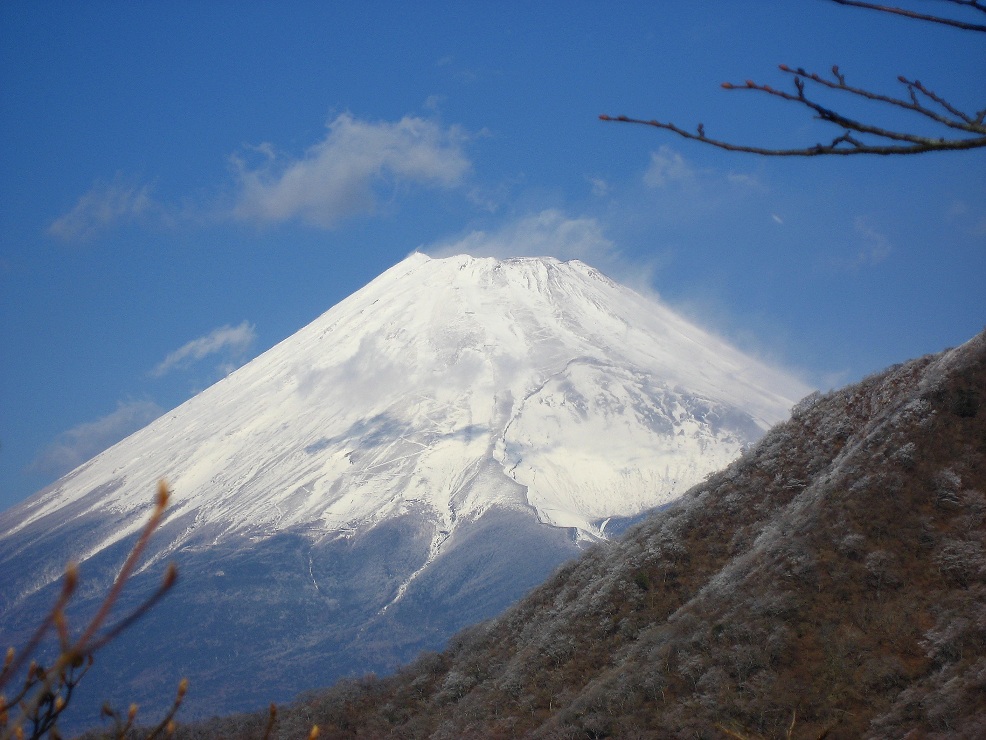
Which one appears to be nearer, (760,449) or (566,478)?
(760,449)

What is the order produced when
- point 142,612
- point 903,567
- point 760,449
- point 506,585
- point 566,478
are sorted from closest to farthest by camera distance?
point 142,612
point 903,567
point 760,449
point 506,585
point 566,478

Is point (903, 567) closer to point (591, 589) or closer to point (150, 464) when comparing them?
point (591, 589)

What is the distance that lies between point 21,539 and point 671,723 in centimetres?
21331

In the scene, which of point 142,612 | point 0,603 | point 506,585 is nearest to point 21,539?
Answer: point 0,603

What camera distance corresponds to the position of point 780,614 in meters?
18.8

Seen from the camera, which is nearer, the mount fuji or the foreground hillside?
the foreground hillside

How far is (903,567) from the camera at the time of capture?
60.7ft

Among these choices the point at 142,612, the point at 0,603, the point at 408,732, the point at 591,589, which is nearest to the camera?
the point at 142,612

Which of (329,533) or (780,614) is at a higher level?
(329,533)

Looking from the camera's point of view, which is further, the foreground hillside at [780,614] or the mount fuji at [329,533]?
the mount fuji at [329,533]

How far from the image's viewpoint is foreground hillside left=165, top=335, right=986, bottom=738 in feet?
52.6

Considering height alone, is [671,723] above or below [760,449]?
below

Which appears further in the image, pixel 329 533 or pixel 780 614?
pixel 329 533

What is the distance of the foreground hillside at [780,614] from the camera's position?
16031 millimetres
